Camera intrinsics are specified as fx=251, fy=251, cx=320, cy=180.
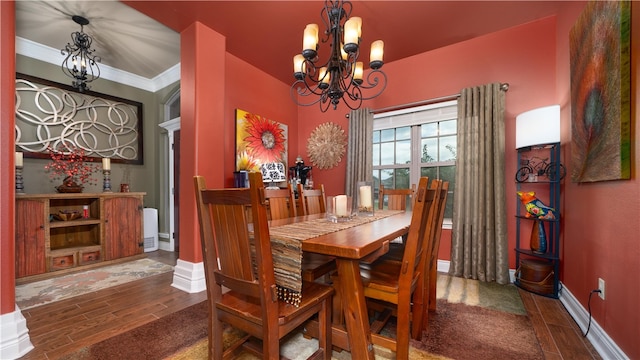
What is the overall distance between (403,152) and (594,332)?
95.4 inches

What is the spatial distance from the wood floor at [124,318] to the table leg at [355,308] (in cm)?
125

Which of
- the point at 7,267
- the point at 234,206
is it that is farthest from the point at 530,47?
the point at 7,267

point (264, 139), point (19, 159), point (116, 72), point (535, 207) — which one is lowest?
point (535, 207)

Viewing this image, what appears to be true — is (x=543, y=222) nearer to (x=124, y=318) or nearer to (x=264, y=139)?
(x=264, y=139)

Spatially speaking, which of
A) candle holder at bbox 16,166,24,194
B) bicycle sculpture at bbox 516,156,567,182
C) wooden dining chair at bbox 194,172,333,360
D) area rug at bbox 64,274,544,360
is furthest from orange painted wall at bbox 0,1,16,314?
bicycle sculpture at bbox 516,156,567,182

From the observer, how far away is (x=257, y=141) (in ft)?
12.0

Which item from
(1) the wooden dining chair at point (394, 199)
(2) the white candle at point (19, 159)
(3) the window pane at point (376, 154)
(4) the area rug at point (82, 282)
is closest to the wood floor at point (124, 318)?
(4) the area rug at point (82, 282)

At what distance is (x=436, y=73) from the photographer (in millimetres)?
3229

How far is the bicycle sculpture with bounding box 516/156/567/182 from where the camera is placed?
2362mm

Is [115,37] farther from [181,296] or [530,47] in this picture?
[530,47]

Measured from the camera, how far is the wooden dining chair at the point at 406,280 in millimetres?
1270

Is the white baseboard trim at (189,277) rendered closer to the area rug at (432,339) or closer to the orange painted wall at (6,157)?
the area rug at (432,339)

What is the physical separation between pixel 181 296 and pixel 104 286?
3.24 ft

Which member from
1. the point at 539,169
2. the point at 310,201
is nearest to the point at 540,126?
the point at 539,169
